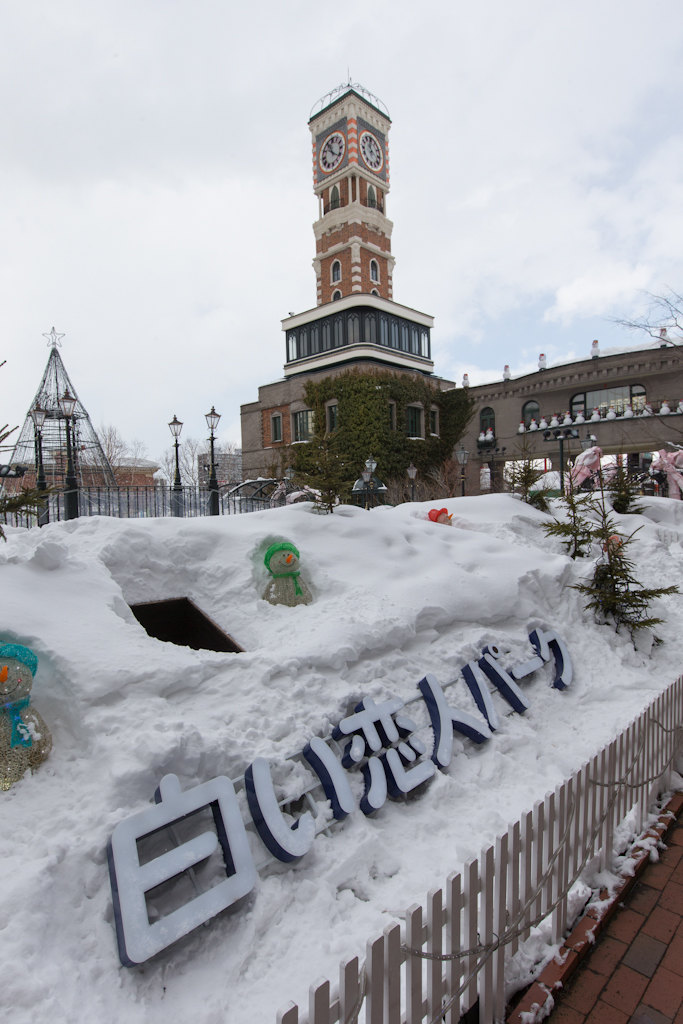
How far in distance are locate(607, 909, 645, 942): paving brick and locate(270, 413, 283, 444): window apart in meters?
29.5

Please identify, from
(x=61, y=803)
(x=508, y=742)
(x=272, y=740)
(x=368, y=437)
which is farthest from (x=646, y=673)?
(x=368, y=437)

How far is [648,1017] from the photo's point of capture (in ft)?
8.21

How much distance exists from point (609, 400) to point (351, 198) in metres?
19.9

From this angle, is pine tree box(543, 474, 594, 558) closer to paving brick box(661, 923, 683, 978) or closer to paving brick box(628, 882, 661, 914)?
paving brick box(628, 882, 661, 914)

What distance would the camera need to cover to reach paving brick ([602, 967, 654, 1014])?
102 inches

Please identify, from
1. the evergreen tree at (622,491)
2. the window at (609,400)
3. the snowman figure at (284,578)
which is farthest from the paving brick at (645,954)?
the window at (609,400)

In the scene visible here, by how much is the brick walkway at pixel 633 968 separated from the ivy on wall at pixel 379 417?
22519 millimetres

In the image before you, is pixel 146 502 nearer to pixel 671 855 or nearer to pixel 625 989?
pixel 671 855

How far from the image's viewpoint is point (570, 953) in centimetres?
281

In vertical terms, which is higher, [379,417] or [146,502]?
[379,417]

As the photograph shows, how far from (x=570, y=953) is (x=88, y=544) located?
5.11 meters

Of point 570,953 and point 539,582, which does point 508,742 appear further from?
point 539,582

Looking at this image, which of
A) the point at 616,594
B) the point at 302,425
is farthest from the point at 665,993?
the point at 302,425

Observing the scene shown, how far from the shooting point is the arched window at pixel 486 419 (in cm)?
3406
